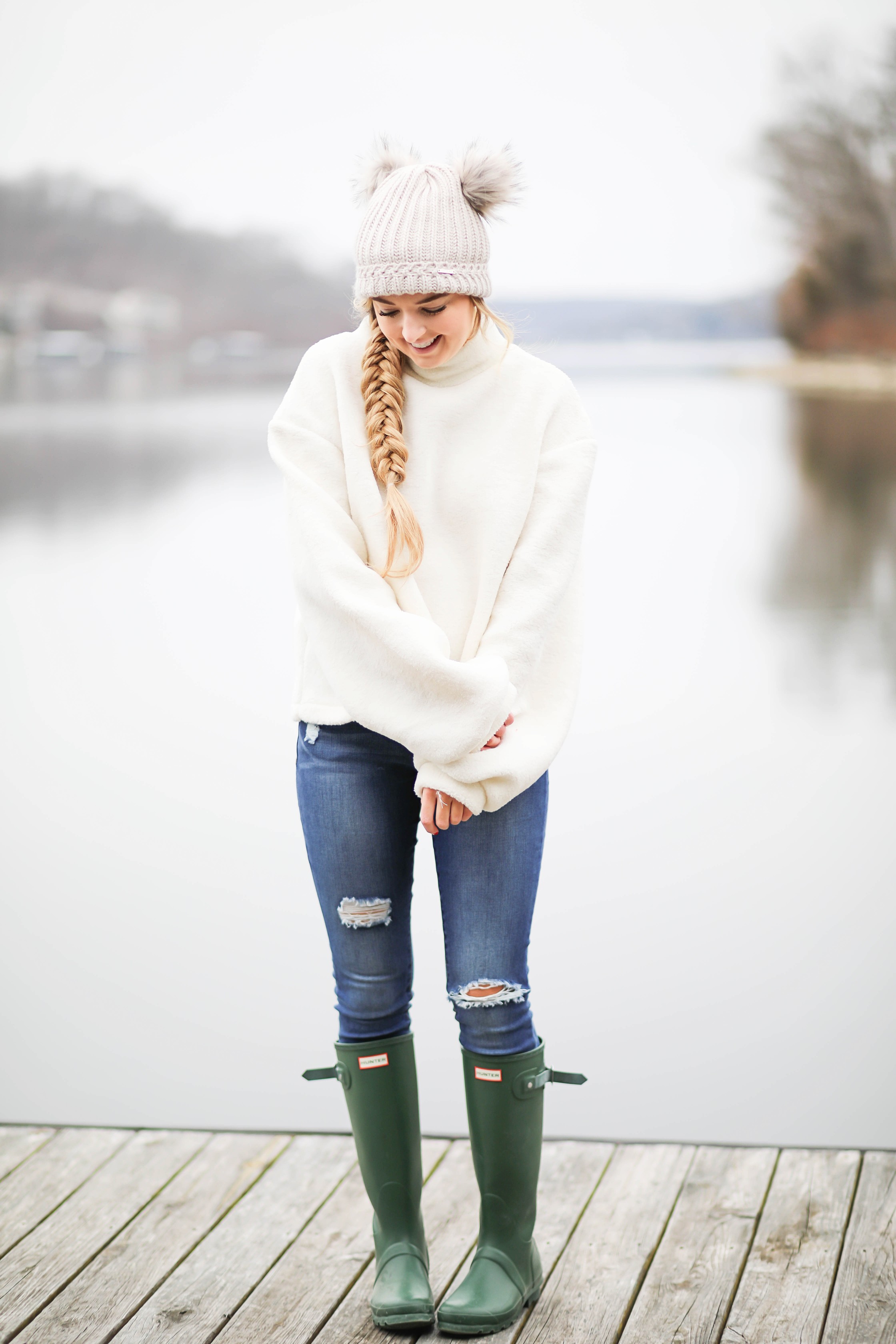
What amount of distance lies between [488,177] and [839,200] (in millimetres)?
1142

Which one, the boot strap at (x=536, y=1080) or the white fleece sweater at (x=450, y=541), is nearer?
the white fleece sweater at (x=450, y=541)

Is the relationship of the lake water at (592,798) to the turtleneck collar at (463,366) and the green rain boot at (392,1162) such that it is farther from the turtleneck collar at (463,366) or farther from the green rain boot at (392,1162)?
the turtleneck collar at (463,366)

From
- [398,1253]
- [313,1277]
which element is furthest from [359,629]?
[313,1277]

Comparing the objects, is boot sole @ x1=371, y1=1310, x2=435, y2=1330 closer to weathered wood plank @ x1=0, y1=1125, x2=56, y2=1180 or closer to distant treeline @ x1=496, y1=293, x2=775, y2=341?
weathered wood plank @ x1=0, y1=1125, x2=56, y2=1180

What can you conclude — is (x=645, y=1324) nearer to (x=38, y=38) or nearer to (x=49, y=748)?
(x=49, y=748)

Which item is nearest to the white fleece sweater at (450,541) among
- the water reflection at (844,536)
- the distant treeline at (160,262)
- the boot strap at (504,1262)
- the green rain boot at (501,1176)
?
the green rain boot at (501,1176)

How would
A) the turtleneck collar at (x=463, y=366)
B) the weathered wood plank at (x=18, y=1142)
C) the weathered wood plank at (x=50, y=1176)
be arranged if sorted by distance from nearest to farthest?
the turtleneck collar at (x=463, y=366), the weathered wood plank at (x=50, y=1176), the weathered wood plank at (x=18, y=1142)

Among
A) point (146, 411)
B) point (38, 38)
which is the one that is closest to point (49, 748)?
point (146, 411)

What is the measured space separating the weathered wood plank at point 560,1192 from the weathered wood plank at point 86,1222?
55 centimetres

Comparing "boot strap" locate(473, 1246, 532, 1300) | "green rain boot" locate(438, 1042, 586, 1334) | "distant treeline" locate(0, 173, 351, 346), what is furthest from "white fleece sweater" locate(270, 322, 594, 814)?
"distant treeline" locate(0, 173, 351, 346)

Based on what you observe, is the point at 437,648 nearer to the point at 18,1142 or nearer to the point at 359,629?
the point at 359,629

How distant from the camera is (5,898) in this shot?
2666 millimetres

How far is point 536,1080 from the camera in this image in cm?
174

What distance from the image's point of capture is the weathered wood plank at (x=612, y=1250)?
5.85 feet
